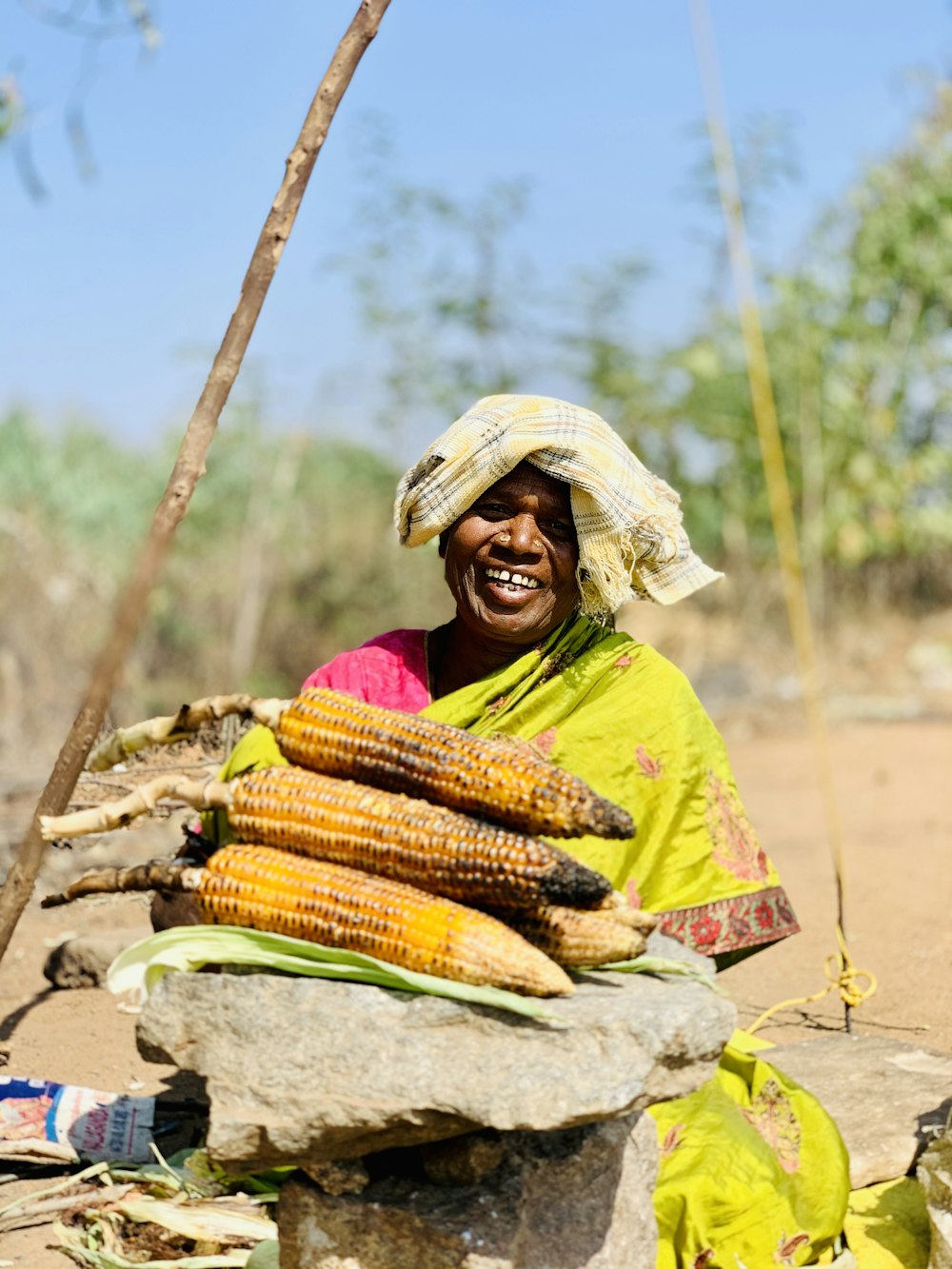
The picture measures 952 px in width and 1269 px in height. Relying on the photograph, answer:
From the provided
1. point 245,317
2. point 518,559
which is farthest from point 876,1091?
point 245,317

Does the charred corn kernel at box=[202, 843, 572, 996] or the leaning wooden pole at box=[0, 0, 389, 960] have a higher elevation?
the leaning wooden pole at box=[0, 0, 389, 960]

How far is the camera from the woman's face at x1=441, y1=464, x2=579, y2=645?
3215 millimetres

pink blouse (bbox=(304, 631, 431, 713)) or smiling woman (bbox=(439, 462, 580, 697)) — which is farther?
pink blouse (bbox=(304, 631, 431, 713))

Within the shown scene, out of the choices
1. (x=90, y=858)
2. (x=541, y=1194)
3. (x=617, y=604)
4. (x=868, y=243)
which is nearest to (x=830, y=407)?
(x=868, y=243)

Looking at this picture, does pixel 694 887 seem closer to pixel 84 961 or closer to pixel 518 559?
pixel 518 559

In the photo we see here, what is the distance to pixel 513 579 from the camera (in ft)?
10.6

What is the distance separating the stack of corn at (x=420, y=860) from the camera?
2.23 m

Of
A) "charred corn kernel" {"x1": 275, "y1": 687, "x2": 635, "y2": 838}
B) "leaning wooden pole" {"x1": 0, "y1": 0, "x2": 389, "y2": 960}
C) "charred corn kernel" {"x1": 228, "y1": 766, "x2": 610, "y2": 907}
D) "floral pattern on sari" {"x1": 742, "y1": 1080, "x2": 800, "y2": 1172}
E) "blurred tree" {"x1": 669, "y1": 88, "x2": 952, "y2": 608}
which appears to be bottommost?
"floral pattern on sari" {"x1": 742, "y1": 1080, "x2": 800, "y2": 1172}

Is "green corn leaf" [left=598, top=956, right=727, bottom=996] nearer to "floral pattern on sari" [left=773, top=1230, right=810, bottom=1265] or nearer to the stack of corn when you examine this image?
the stack of corn

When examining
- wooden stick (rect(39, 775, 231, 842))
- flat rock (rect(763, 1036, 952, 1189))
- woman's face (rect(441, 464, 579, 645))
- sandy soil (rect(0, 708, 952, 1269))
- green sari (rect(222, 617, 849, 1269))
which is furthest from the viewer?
sandy soil (rect(0, 708, 952, 1269))

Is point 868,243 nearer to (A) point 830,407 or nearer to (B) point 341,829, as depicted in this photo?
(A) point 830,407

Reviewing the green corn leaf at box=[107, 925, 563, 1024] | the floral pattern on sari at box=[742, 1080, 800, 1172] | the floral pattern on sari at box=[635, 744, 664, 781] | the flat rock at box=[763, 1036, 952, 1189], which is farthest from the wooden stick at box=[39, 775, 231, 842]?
the flat rock at box=[763, 1036, 952, 1189]

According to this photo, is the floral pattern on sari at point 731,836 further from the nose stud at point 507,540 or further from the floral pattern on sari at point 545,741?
the nose stud at point 507,540

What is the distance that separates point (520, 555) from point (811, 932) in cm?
348
